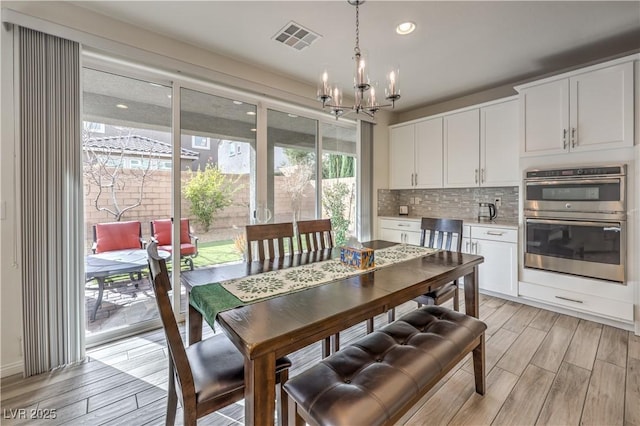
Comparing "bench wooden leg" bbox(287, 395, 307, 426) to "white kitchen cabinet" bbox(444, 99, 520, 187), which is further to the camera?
"white kitchen cabinet" bbox(444, 99, 520, 187)

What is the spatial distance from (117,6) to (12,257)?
6.50ft

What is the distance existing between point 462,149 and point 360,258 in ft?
9.44

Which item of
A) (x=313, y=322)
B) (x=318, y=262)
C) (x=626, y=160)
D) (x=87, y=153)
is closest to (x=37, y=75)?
(x=87, y=153)

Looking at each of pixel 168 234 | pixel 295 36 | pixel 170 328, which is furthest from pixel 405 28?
pixel 168 234

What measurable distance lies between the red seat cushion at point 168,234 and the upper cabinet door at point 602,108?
402cm

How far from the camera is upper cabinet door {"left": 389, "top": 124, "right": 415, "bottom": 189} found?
4.38m

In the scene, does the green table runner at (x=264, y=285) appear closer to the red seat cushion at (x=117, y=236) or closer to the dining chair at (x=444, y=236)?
the dining chair at (x=444, y=236)

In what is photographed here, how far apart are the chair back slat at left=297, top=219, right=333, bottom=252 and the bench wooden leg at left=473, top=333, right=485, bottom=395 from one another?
1350 millimetres

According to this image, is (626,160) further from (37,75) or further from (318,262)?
(37,75)

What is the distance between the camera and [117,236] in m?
2.67

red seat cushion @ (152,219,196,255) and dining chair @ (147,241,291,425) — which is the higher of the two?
red seat cushion @ (152,219,196,255)

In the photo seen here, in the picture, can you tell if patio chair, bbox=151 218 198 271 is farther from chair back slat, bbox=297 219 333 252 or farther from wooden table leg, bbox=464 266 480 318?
wooden table leg, bbox=464 266 480 318

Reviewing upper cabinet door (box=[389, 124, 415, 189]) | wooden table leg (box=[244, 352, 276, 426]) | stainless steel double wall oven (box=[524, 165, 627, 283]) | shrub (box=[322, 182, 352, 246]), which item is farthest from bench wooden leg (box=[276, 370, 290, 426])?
upper cabinet door (box=[389, 124, 415, 189])

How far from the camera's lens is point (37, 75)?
193cm
